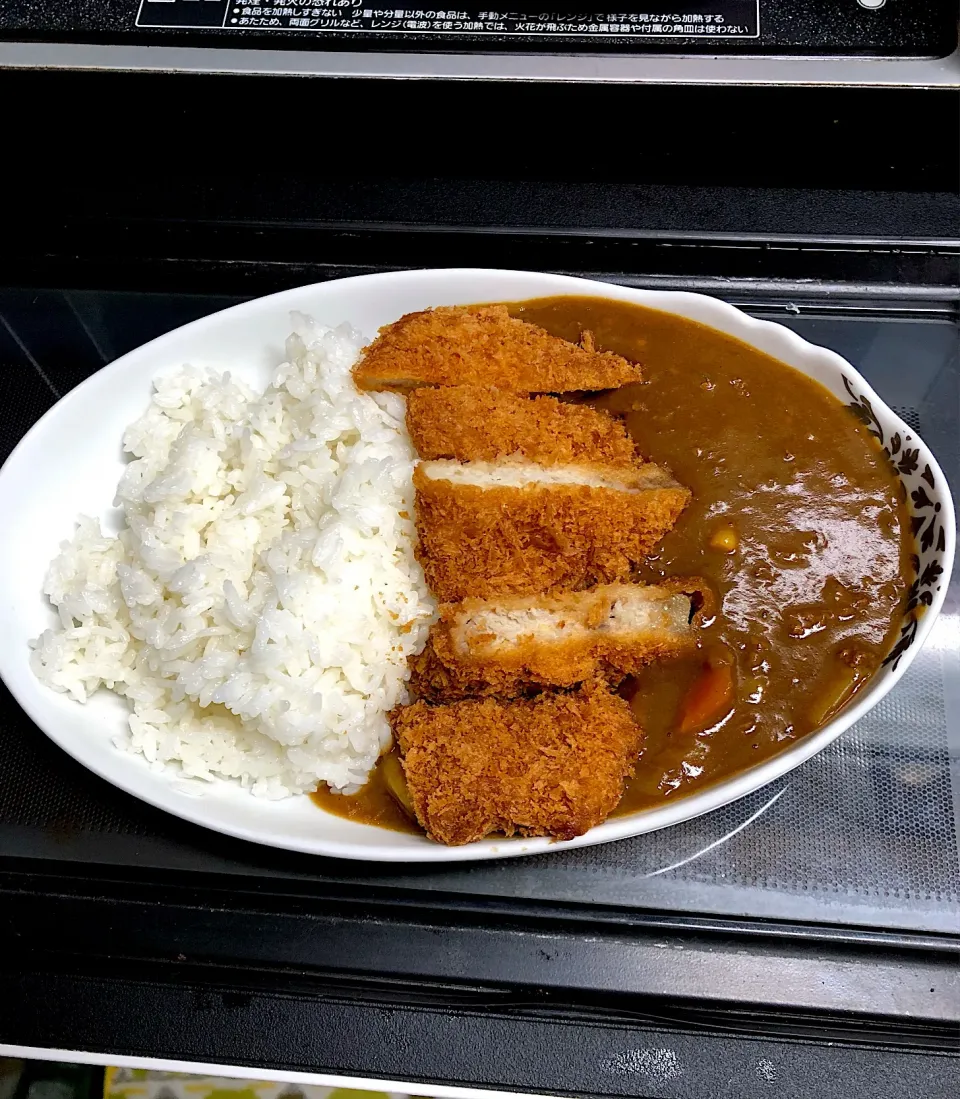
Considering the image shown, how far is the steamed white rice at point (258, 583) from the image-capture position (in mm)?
2105

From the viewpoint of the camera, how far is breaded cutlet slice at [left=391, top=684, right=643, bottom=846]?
191 cm

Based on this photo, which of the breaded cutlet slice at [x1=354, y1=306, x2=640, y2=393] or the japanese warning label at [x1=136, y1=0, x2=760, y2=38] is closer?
the breaded cutlet slice at [x1=354, y1=306, x2=640, y2=393]

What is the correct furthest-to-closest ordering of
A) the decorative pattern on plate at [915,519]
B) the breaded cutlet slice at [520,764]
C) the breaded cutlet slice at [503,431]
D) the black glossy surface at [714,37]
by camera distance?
the black glossy surface at [714,37] < the breaded cutlet slice at [503,431] < the decorative pattern on plate at [915,519] < the breaded cutlet slice at [520,764]

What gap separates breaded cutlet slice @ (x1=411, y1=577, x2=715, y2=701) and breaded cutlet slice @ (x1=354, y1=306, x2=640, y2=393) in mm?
518

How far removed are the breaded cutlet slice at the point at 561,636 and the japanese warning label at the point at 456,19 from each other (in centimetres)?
142

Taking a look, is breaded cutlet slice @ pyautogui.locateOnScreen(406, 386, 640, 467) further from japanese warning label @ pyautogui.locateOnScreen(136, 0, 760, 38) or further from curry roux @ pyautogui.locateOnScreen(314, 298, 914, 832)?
japanese warning label @ pyautogui.locateOnScreen(136, 0, 760, 38)

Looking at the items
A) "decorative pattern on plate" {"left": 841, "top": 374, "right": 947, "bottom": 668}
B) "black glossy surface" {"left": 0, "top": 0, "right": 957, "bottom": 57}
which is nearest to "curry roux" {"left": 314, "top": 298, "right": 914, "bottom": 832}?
"decorative pattern on plate" {"left": 841, "top": 374, "right": 947, "bottom": 668}

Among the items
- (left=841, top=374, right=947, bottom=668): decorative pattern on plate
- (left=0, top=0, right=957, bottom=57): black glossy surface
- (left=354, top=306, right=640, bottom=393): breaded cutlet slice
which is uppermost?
(left=0, top=0, right=957, bottom=57): black glossy surface

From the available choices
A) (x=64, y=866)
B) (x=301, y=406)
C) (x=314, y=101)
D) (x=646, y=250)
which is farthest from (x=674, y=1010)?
(x=314, y=101)

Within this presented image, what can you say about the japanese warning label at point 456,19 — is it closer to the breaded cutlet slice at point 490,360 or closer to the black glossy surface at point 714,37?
the black glossy surface at point 714,37

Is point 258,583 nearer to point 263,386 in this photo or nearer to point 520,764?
point 263,386

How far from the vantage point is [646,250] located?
282 cm

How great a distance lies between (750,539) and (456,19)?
1537mm

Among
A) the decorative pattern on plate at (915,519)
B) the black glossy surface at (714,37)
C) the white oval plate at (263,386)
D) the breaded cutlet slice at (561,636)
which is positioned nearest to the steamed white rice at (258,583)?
the white oval plate at (263,386)
